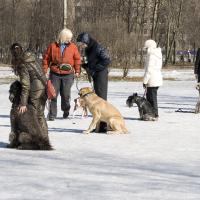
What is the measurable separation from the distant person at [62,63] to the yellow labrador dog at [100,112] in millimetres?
2311

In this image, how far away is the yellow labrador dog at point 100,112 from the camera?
34.3 feet

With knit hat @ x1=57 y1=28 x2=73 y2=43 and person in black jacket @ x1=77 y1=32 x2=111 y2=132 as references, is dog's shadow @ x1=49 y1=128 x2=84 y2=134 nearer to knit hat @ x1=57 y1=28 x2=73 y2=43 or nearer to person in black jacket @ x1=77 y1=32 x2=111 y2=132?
person in black jacket @ x1=77 y1=32 x2=111 y2=132

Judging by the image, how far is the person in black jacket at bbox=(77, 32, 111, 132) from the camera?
1128 cm

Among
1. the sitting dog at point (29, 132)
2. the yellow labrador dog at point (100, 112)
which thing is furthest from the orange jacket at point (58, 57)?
the sitting dog at point (29, 132)

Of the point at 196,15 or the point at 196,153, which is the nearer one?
the point at 196,153

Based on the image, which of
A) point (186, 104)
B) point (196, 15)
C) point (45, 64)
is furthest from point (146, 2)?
point (45, 64)

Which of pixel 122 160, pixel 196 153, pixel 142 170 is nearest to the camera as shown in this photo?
pixel 142 170

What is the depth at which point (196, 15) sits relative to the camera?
71.6 metres

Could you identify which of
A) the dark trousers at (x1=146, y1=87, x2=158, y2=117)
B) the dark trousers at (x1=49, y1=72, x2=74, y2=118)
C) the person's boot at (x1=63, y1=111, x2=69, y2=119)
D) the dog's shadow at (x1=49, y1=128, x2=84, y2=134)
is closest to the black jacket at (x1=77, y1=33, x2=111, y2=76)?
the dog's shadow at (x1=49, y1=128, x2=84, y2=134)

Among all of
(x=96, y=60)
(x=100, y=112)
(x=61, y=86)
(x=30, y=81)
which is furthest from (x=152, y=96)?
(x=30, y=81)

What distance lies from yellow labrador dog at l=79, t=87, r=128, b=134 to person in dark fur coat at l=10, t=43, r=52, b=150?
1655 millimetres

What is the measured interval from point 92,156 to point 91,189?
213cm

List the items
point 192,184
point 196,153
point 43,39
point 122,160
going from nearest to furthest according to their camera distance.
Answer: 1. point 192,184
2. point 122,160
3. point 196,153
4. point 43,39

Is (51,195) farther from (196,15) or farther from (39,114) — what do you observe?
(196,15)
